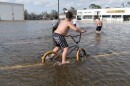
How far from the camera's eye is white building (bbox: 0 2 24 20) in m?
93.4

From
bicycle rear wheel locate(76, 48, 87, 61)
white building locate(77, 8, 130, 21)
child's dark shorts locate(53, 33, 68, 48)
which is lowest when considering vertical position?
bicycle rear wheel locate(76, 48, 87, 61)

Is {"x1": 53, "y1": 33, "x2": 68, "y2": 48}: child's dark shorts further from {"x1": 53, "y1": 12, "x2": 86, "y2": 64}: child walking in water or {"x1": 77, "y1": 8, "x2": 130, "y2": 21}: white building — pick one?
{"x1": 77, "y1": 8, "x2": 130, "y2": 21}: white building

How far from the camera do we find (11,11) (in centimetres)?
9681

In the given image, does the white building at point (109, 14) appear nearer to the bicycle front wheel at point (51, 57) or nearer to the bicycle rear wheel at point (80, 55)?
the bicycle rear wheel at point (80, 55)

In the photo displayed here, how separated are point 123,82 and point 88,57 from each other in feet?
11.3

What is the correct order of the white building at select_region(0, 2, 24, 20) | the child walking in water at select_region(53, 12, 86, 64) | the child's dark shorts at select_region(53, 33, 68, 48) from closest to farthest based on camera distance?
the child walking in water at select_region(53, 12, 86, 64) → the child's dark shorts at select_region(53, 33, 68, 48) → the white building at select_region(0, 2, 24, 20)

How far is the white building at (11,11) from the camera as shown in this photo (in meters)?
93.4

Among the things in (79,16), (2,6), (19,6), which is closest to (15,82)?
(2,6)

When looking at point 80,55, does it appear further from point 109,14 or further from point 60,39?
point 109,14

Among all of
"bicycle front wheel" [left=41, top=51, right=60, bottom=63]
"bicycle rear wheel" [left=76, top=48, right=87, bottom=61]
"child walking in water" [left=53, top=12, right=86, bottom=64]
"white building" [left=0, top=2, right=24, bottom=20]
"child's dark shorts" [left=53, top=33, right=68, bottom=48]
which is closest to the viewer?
"child walking in water" [left=53, top=12, right=86, bottom=64]

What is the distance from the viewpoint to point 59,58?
8.36 metres

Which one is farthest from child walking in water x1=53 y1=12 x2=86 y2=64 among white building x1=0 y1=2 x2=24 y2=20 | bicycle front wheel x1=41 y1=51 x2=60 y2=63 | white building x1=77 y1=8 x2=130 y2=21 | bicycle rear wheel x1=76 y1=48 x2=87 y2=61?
white building x1=77 y1=8 x2=130 y2=21

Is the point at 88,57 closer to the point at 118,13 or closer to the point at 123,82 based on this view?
the point at 123,82

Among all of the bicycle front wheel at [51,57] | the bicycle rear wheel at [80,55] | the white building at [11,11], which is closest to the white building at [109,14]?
the white building at [11,11]
